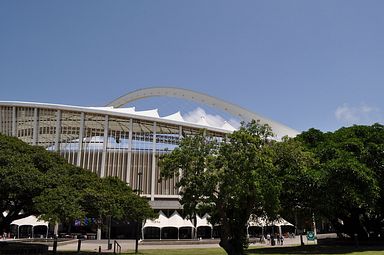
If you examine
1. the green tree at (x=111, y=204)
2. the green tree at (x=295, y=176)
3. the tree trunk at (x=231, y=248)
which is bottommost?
the tree trunk at (x=231, y=248)

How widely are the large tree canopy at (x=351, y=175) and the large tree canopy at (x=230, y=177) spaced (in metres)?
7.53

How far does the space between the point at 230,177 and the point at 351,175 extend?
1235 cm

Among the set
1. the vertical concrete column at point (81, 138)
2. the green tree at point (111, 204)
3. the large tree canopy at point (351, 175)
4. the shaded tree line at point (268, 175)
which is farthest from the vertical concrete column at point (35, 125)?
the large tree canopy at point (351, 175)

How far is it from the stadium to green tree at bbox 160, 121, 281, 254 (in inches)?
1589

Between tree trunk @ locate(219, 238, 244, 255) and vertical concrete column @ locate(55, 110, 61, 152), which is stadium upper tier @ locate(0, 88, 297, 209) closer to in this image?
vertical concrete column @ locate(55, 110, 61, 152)

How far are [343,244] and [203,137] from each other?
76.0 feet

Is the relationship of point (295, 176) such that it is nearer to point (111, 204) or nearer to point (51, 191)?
point (111, 204)

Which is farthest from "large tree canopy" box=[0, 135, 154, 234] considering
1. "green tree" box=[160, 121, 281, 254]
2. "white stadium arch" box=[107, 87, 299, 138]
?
"white stadium arch" box=[107, 87, 299, 138]

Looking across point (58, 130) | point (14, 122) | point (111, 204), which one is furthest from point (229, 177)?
point (14, 122)

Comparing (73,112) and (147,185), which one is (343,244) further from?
(73,112)

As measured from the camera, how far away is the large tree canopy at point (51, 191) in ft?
75.7

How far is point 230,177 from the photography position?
23.2m

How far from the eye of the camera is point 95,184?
2770cm

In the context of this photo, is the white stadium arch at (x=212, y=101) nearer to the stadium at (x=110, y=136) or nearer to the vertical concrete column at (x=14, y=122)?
the stadium at (x=110, y=136)
